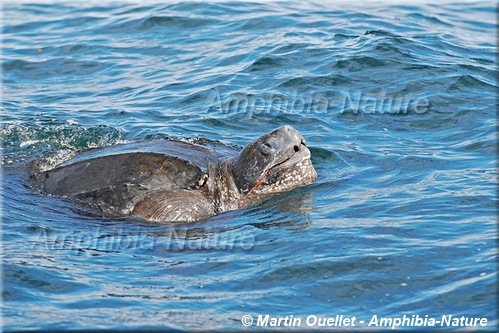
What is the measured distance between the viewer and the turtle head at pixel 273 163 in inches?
Answer: 292

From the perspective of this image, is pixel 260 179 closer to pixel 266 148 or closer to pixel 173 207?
pixel 266 148

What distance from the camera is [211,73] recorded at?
12.1 meters

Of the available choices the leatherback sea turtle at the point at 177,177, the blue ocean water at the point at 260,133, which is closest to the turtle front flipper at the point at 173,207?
the leatherback sea turtle at the point at 177,177

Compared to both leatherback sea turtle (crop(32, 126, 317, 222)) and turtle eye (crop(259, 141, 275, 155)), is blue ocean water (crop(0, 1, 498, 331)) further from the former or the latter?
turtle eye (crop(259, 141, 275, 155))

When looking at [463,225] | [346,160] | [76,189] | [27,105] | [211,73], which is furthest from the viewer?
[211,73]

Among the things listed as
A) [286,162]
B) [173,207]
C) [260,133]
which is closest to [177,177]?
[173,207]

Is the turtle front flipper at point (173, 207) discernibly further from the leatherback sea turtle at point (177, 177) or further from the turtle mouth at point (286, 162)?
the turtle mouth at point (286, 162)

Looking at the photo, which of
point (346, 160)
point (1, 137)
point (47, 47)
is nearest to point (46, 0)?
point (47, 47)

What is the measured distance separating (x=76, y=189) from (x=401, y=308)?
140 inches

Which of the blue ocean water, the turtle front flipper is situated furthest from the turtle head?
the turtle front flipper

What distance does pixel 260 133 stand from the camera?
379 inches

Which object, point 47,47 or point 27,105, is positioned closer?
point 27,105

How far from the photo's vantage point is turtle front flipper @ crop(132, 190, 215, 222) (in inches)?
273

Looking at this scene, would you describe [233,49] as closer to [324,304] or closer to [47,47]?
[47,47]
